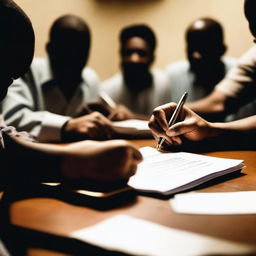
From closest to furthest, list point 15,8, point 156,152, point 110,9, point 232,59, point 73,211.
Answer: point 73,211 → point 15,8 → point 156,152 → point 232,59 → point 110,9

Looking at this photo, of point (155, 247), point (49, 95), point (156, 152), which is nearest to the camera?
point (155, 247)

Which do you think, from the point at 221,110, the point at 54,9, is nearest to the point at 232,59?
the point at 221,110

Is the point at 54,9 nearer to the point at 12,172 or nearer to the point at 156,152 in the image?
the point at 156,152

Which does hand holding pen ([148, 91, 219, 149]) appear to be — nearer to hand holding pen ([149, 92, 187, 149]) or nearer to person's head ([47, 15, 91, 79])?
hand holding pen ([149, 92, 187, 149])

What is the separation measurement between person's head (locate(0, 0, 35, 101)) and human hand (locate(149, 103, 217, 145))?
0.33 m

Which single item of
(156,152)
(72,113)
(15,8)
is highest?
(15,8)

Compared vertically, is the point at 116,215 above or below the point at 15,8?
below

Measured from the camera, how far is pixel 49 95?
1.65 m

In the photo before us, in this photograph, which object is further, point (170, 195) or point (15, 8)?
point (15, 8)

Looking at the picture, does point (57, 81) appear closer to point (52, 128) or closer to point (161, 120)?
point (52, 128)

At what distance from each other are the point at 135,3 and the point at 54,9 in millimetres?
969

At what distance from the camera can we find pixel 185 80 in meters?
2.07

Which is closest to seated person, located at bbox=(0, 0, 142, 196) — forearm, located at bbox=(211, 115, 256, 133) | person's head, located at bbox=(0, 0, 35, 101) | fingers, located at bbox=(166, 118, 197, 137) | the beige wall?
person's head, located at bbox=(0, 0, 35, 101)

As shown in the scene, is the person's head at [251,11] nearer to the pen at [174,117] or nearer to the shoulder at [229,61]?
the pen at [174,117]
